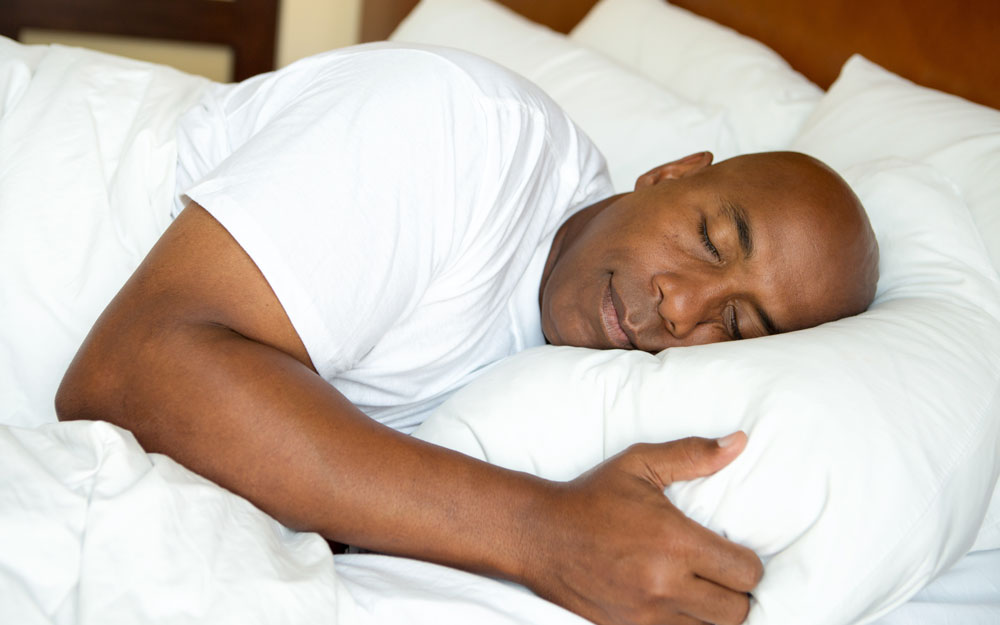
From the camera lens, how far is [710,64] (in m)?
1.76

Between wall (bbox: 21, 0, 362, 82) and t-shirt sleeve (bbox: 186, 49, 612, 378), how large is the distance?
7.73ft

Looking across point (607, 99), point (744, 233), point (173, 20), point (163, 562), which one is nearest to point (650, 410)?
point (744, 233)

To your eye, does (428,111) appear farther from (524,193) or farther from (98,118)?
(98,118)

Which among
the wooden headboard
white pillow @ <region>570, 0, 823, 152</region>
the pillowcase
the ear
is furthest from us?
white pillow @ <region>570, 0, 823, 152</region>

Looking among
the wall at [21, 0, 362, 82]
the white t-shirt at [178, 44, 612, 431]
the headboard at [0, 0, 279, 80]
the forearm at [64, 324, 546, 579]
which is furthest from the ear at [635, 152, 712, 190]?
the headboard at [0, 0, 279, 80]

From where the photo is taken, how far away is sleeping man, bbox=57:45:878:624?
0.84 metres

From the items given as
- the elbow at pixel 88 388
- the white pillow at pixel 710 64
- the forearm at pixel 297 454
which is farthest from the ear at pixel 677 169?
the elbow at pixel 88 388

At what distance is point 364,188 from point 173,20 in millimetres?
2581

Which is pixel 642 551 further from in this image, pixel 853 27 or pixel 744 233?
pixel 853 27

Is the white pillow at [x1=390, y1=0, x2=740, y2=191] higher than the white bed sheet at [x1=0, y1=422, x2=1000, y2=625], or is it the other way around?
the white pillow at [x1=390, y1=0, x2=740, y2=191]

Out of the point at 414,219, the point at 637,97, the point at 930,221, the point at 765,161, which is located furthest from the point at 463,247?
the point at 637,97

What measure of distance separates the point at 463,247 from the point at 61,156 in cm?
59

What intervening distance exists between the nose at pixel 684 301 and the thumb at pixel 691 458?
27cm

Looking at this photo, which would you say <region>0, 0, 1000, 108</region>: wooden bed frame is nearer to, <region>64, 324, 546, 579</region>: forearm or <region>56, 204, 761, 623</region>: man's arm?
<region>56, 204, 761, 623</region>: man's arm
